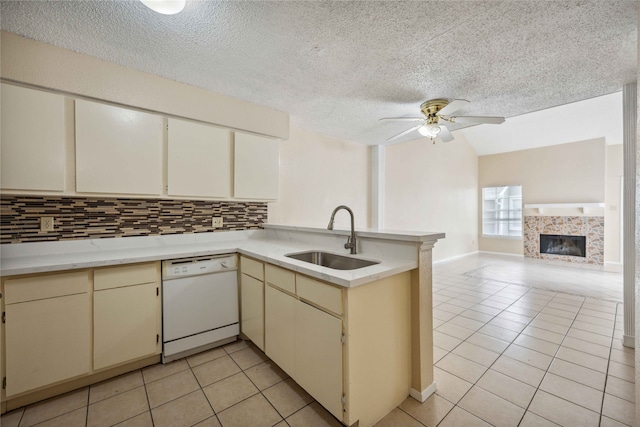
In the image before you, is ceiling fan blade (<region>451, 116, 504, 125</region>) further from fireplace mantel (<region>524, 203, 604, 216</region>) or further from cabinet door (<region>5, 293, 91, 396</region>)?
fireplace mantel (<region>524, 203, 604, 216</region>)

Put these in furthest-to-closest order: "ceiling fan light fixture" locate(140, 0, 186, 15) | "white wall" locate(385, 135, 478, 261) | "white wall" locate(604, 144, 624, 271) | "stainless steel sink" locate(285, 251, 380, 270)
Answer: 1. "white wall" locate(604, 144, 624, 271)
2. "white wall" locate(385, 135, 478, 261)
3. "stainless steel sink" locate(285, 251, 380, 270)
4. "ceiling fan light fixture" locate(140, 0, 186, 15)

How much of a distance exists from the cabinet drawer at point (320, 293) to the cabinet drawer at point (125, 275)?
3.88ft

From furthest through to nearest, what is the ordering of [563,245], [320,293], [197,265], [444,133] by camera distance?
[563,245] < [444,133] < [197,265] < [320,293]

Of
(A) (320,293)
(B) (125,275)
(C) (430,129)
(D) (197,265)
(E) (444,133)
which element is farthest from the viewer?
(E) (444,133)

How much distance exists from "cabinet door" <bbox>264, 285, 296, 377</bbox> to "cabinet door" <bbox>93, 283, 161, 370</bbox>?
852 mm

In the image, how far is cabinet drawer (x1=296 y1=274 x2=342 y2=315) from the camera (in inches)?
54.1

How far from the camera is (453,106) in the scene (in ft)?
8.09

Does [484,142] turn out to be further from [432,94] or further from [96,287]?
[96,287]

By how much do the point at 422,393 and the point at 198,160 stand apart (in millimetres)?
2586

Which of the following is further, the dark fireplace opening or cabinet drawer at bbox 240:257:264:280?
the dark fireplace opening

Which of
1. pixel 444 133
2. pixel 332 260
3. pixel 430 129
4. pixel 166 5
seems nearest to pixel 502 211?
pixel 444 133

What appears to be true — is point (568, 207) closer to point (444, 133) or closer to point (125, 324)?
point (444, 133)

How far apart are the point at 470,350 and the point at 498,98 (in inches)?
98.4

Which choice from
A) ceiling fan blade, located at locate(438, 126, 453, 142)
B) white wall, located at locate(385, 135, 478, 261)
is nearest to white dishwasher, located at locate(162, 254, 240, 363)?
ceiling fan blade, located at locate(438, 126, 453, 142)
